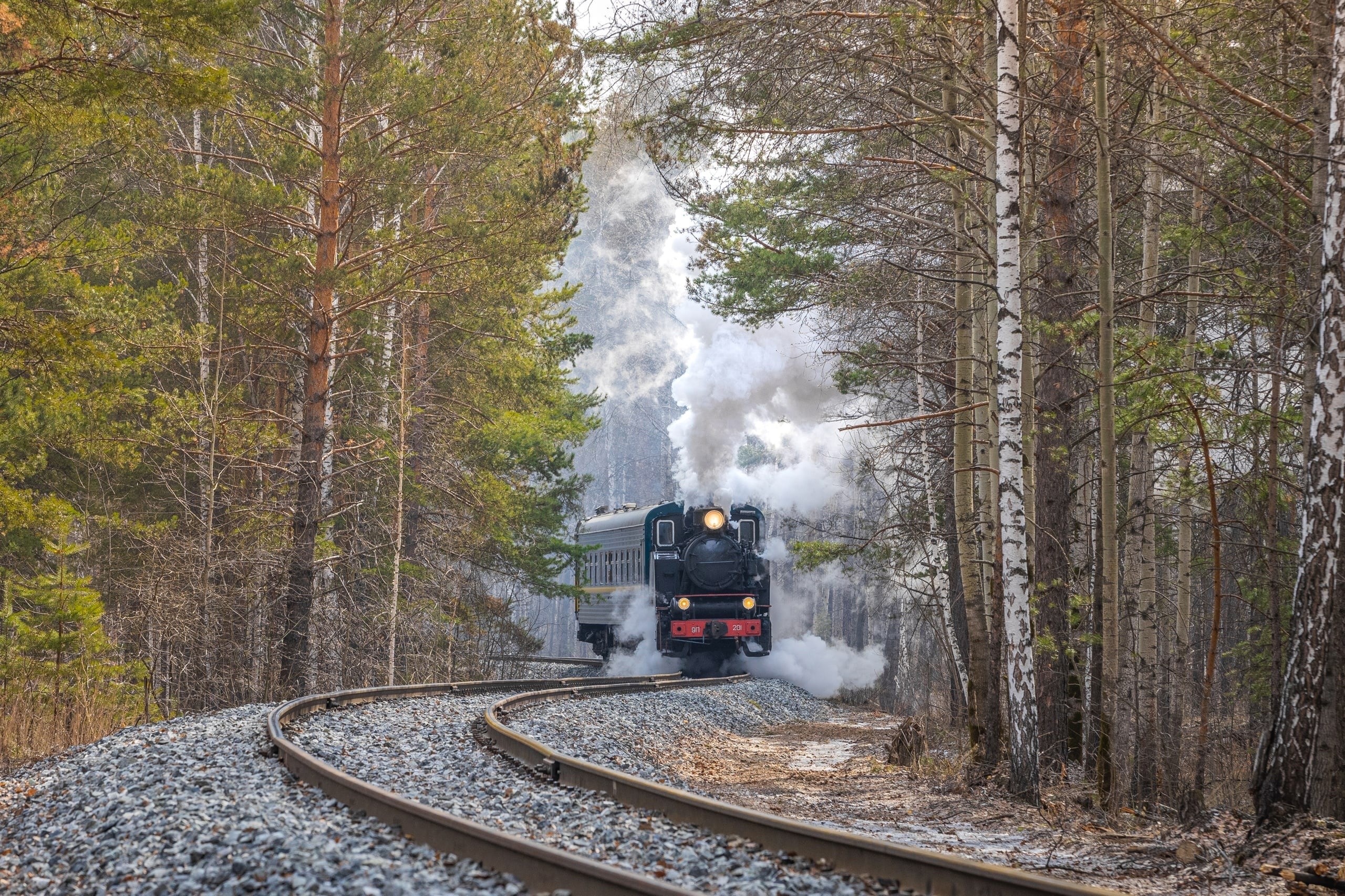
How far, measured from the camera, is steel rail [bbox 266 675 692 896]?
13.6 feet

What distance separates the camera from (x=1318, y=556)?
5.61 m

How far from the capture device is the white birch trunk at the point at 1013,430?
26.8ft

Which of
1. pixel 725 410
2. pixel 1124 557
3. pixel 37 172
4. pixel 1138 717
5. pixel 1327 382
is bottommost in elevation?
pixel 1138 717

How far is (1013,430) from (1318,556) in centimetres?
275

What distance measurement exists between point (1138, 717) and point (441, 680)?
12503 mm

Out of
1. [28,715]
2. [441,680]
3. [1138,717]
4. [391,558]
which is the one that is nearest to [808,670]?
[441,680]

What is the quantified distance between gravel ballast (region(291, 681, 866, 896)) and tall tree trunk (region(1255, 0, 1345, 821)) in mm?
2597

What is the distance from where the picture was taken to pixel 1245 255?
1048 centimetres

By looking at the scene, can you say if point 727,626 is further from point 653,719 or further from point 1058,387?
point 1058,387

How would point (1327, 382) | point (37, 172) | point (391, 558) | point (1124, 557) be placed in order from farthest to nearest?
point (391, 558), point (37, 172), point (1124, 557), point (1327, 382)

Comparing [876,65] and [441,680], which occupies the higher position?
[876,65]

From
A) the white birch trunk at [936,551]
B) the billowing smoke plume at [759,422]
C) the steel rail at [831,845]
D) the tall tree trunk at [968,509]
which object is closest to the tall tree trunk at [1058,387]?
the tall tree trunk at [968,509]

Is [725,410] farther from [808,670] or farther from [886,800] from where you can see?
[886,800]

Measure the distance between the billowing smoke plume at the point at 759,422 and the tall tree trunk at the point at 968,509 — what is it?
12.6m
